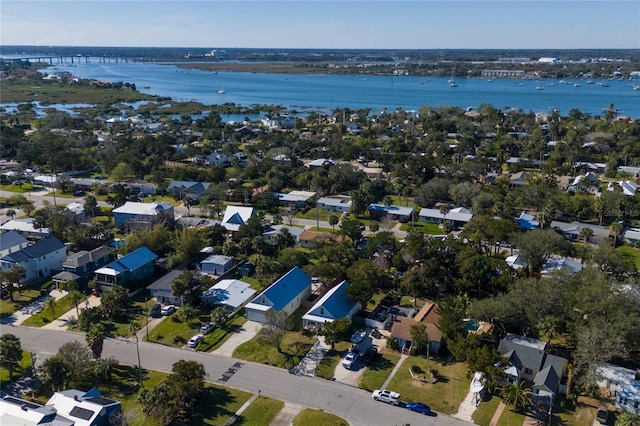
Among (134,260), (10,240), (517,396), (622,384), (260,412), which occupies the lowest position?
(260,412)

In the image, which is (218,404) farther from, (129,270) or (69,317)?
(129,270)

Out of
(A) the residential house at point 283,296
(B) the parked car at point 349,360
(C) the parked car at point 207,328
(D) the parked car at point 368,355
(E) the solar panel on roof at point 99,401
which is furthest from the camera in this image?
(A) the residential house at point 283,296

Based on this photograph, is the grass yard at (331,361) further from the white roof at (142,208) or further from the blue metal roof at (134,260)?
the white roof at (142,208)

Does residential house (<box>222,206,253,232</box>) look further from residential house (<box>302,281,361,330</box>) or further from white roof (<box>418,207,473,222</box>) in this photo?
white roof (<box>418,207,473,222</box>)

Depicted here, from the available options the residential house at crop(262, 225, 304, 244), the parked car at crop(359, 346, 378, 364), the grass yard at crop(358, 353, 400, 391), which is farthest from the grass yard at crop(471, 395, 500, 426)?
the residential house at crop(262, 225, 304, 244)

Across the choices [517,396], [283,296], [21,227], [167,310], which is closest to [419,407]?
[517,396]

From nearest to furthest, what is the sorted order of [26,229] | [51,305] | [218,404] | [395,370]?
[218,404], [395,370], [51,305], [26,229]

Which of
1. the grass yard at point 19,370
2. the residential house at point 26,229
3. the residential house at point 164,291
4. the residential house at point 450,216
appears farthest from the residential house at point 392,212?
the grass yard at point 19,370

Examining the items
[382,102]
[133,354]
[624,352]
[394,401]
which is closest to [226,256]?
[133,354]

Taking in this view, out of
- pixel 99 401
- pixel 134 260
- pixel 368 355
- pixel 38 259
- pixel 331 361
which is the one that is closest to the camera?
pixel 99 401
